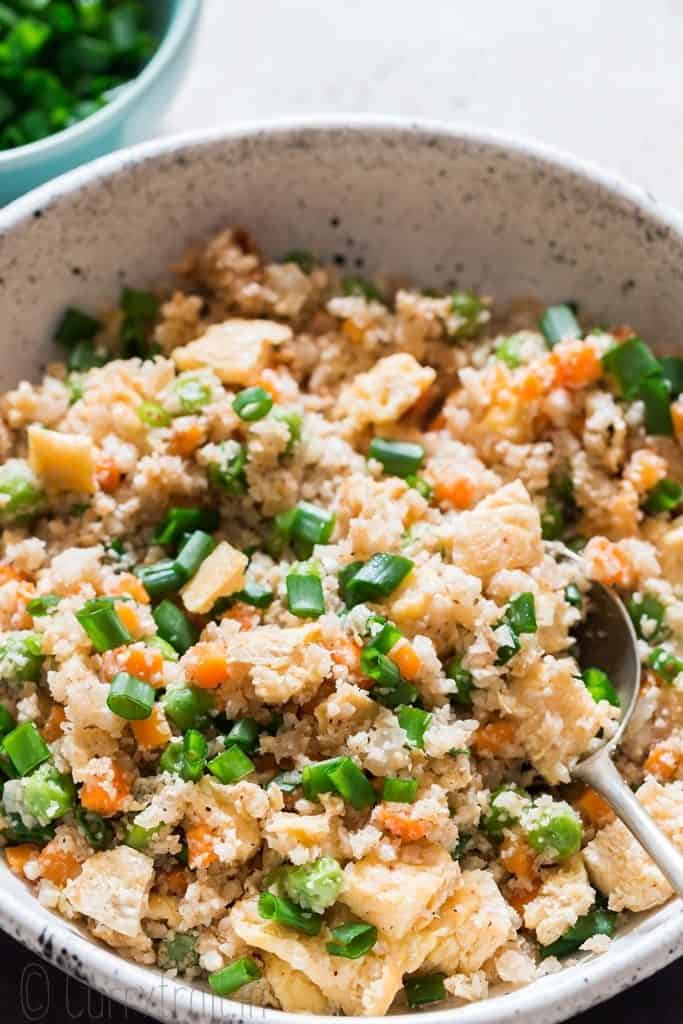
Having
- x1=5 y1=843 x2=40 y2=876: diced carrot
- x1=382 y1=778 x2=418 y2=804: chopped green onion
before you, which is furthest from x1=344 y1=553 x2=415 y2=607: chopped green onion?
x1=5 y1=843 x2=40 y2=876: diced carrot

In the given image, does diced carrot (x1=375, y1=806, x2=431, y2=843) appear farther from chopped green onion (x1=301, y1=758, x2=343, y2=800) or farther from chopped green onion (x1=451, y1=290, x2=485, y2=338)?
chopped green onion (x1=451, y1=290, x2=485, y2=338)

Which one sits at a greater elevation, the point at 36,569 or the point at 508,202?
the point at 508,202

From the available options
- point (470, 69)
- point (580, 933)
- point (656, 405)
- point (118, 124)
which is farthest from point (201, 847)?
point (470, 69)

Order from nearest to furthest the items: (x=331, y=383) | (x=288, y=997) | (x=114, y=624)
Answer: (x=288, y=997) → (x=114, y=624) → (x=331, y=383)

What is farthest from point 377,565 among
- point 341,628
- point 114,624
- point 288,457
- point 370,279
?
point 370,279

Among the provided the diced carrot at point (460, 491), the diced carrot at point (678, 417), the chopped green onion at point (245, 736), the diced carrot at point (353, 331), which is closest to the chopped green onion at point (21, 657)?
the chopped green onion at point (245, 736)

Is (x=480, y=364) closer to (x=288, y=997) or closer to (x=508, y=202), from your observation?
(x=508, y=202)
